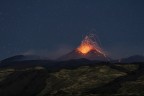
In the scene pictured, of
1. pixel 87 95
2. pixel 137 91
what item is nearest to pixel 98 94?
pixel 87 95

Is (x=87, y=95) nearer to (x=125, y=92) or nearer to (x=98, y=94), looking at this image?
(x=98, y=94)

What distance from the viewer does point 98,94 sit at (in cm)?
19875

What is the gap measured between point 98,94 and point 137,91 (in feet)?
83.5

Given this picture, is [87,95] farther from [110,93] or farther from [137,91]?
[137,91]

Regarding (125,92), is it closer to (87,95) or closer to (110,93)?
(110,93)

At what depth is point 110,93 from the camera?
7835 inches

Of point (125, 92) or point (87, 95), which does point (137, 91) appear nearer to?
point (125, 92)

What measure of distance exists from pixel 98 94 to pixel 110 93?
7863mm

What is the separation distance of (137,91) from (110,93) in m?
17.6

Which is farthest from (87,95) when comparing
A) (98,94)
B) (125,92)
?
(125,92)

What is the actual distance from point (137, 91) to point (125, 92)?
7.88 m

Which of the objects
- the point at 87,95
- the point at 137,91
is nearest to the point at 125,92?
the point at 137,91

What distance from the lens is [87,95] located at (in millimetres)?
197500
